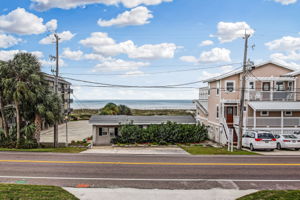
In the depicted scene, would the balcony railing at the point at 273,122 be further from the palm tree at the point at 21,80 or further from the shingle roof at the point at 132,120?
the palm tree at the point at 21,80

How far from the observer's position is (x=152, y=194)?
407 inches

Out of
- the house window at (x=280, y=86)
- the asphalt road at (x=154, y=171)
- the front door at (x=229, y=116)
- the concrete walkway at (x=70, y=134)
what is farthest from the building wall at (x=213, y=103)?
the concrete walkway at (x=70, y=134)

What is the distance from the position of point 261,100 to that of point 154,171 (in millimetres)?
19270

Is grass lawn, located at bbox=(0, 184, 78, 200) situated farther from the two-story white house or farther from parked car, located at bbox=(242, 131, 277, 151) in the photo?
the two-story white house

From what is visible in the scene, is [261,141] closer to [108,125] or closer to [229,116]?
[229,116]

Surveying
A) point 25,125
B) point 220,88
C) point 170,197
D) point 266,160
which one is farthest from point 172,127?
point 170,197

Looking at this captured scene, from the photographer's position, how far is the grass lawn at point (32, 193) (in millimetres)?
9258

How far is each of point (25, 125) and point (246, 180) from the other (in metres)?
20.9

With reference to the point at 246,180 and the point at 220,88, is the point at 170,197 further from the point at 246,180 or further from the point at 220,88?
the point at 220,88

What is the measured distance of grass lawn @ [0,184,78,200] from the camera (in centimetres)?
926

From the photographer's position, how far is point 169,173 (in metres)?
13.7

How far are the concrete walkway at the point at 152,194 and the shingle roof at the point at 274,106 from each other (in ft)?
60.4

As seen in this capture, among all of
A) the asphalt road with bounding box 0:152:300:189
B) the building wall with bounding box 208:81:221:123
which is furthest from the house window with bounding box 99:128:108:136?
the building wall with bounding box 208:81:221:123

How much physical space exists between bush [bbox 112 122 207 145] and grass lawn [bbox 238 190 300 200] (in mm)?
17971
